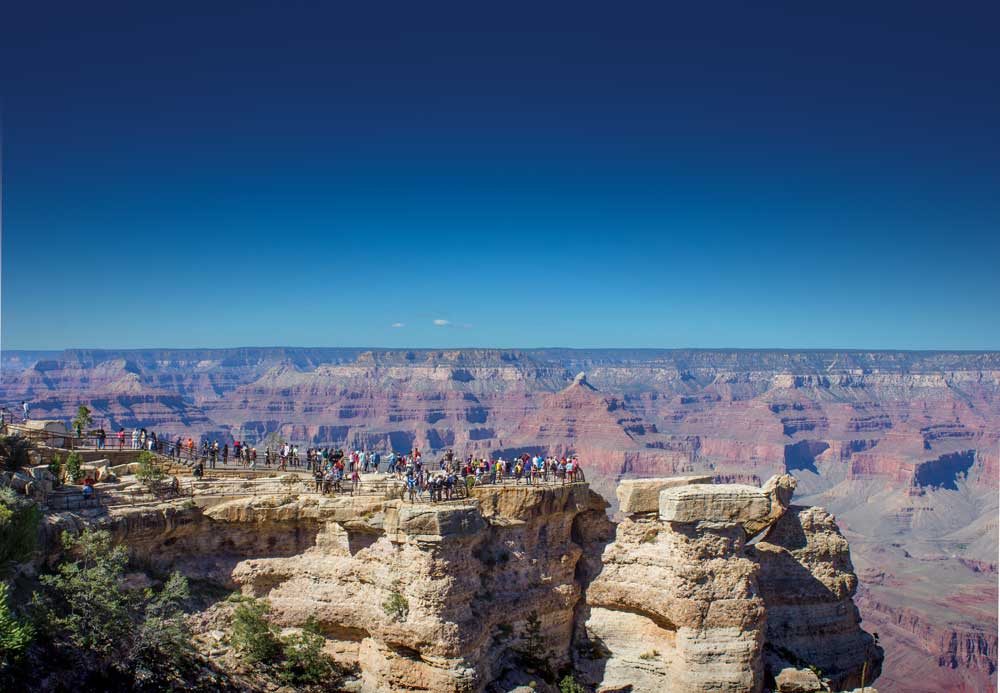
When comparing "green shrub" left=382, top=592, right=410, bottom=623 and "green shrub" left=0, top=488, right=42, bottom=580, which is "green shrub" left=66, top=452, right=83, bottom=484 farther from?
"green shrub" left=382, top=592, right=410, bottom=623

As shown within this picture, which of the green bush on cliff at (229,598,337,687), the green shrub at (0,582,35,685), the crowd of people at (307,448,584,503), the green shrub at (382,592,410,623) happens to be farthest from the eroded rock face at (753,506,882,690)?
the green shrub at (0,582,35,685)

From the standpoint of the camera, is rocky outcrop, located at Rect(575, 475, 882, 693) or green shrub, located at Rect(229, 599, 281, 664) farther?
rocky outcrop, located at Rect(575, 475, 882, 693)

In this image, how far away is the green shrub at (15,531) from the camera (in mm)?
22141

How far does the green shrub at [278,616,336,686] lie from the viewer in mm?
27609

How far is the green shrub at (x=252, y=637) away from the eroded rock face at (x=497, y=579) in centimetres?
200

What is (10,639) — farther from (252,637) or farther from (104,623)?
(252,637)

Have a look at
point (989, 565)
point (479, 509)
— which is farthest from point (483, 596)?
point (989, 565)

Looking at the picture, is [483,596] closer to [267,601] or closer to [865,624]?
[267,601]

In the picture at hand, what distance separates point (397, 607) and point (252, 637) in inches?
210

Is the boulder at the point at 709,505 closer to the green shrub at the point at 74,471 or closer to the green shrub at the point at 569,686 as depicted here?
the green shrub at the point at 569,686

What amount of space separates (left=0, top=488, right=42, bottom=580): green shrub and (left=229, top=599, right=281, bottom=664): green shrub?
24.1ft

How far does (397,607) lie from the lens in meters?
27.4

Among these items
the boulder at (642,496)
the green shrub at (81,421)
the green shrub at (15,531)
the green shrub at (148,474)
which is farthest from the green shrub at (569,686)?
the green shrub at (81,421)

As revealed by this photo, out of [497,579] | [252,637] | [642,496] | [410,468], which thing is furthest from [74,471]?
[642,496]
